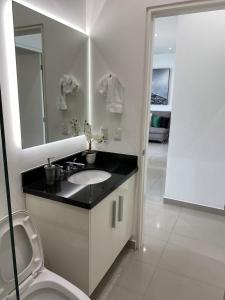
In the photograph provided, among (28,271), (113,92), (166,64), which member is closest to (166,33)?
(166,64)

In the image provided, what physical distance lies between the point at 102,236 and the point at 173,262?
95 cm

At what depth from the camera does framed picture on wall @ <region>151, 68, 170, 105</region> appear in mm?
7730

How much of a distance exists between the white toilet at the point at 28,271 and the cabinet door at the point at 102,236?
28 cm

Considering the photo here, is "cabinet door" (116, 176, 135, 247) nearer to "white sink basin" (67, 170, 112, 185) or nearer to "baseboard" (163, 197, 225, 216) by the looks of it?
"white sink basin" (67, 170, 112, 185)

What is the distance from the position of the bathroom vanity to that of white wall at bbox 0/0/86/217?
0.25 ft

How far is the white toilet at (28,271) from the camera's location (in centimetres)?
121

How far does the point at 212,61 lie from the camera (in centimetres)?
277

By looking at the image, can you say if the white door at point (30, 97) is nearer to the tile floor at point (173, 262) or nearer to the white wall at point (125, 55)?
the white wall at point (125, 55)

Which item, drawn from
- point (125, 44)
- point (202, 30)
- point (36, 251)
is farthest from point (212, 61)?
point (36, 251)

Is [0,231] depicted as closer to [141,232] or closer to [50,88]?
[50,88]

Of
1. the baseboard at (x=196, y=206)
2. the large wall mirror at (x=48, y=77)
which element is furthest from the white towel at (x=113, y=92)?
the baseboard at (x=196, y=206)

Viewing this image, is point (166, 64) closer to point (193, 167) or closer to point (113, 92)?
point (193, 167)

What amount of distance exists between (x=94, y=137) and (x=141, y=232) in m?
1.07

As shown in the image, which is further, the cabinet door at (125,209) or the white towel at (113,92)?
the white towel at (113,92)
